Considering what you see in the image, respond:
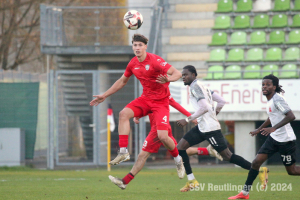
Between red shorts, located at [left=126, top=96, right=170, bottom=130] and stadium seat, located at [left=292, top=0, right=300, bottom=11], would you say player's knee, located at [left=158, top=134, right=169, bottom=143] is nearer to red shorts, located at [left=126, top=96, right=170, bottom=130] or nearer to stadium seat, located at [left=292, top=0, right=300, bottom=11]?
red shorts, located at [left=126, top=96, right=170, bottom=130]

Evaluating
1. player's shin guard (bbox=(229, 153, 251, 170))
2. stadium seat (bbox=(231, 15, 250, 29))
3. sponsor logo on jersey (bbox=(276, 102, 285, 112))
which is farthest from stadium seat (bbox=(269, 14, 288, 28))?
sponsor logo on jersey (bbox=(276, 102, 285, 112))

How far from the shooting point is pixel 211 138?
Answer: 8.88 m

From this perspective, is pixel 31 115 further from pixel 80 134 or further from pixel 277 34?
pixel 277 34

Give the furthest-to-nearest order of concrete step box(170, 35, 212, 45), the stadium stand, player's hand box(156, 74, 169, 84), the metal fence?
concrete step box(170, 35, 212, 45) < the stadium stand < the metal fence < player's hand box(156, 74, 169, 84)

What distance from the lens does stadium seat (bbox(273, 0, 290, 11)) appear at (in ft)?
63.5

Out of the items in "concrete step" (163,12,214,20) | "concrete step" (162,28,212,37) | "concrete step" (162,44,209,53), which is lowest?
"concrete step" (162,44,209,53)

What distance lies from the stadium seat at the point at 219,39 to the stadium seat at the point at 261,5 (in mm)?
1983

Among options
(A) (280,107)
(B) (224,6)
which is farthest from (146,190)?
(B) (224,6)

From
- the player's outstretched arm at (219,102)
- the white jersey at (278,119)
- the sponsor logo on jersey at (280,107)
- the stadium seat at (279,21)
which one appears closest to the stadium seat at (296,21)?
the stadium seat at (279,21)

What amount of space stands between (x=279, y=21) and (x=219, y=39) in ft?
8.22

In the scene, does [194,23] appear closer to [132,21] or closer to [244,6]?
[244,6]

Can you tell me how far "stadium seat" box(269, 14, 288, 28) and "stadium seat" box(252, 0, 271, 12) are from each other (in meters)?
0.63

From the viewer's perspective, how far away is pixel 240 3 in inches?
789

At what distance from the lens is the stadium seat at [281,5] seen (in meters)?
19.3
